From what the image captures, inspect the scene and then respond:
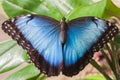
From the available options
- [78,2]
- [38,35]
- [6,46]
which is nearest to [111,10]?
[78,2]

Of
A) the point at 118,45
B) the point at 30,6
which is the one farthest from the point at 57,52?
the point at 30,6

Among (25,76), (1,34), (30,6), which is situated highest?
(30,6)

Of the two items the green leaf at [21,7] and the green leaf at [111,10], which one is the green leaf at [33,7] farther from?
the green leaf at [111,10]

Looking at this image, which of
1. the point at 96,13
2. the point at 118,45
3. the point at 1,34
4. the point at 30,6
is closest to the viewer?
the point at 96,13

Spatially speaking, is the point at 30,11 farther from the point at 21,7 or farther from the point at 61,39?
the point at 61,39

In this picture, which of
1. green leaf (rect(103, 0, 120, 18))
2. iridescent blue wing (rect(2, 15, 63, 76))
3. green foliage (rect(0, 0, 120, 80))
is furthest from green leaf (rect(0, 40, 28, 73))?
green leaf (rect(103, 0, 120, 18))

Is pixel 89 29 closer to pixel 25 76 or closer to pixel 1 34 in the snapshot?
pixel 25 76
